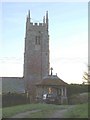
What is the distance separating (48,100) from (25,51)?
35578 mm

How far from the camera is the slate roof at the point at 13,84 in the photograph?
69812 millimetres

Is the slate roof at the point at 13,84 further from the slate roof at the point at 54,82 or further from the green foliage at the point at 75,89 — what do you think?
the green foliage at the point at 75,89

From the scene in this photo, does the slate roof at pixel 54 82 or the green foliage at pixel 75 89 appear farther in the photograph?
the slate roof at pixel 54 82

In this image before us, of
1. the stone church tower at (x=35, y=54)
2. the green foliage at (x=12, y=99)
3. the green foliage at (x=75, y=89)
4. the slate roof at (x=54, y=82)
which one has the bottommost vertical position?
the green foliage at (x=12, y=99)

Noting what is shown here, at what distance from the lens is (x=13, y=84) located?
72.4 m

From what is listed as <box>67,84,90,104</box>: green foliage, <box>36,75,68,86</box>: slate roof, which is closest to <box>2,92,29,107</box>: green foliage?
<box>67,84,90,104</box>: green foliage

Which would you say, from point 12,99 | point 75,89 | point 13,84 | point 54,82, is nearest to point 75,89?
point 75,89

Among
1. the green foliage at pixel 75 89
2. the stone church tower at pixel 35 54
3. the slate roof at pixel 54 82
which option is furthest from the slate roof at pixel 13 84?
the green foliage at pixel 75 89

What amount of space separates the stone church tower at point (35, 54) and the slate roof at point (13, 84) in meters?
1.95

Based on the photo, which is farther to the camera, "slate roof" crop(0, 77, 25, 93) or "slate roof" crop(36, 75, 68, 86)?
"slate roof" crop(0, 77, 25, 93)

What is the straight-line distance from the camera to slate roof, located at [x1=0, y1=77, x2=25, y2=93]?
69.8 meters

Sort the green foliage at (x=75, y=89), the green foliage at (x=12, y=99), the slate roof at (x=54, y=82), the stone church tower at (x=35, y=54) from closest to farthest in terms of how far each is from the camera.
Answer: the green foliage at (x=12, y=99)
the green foliage at (x=75, y=89)
the slate roof at (x=54, y=82)
the stone church tower at (x=35, y=54)

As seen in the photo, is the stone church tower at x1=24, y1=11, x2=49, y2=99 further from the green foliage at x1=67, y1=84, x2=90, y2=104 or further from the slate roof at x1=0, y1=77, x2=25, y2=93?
the green foliage at x1=67, y1=84, x2=90, y2=104

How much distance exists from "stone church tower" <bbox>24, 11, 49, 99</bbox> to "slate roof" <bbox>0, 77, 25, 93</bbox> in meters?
1.95
